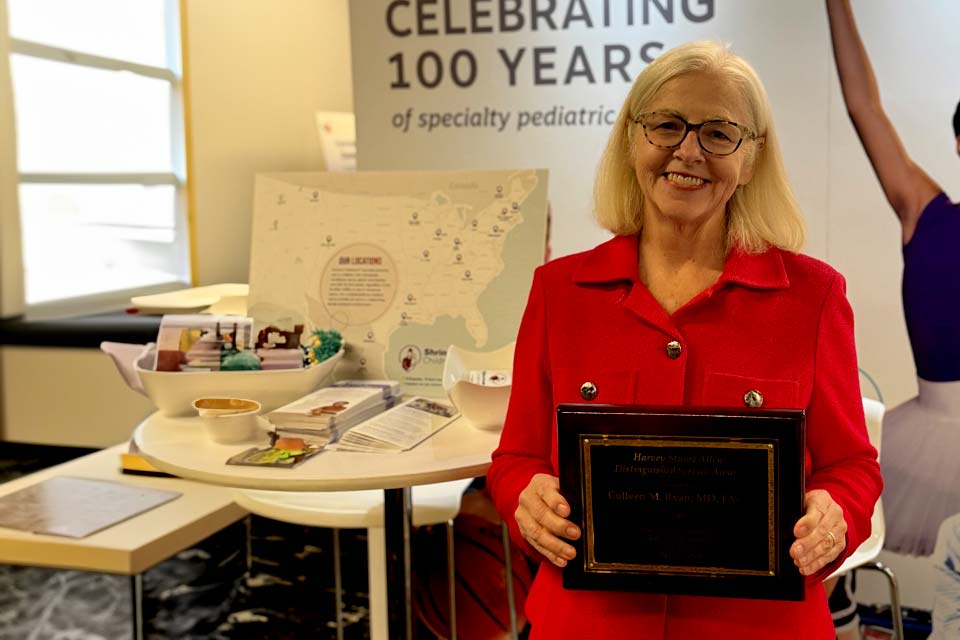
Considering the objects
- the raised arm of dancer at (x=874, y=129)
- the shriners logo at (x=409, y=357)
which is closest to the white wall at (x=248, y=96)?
the shriners logo at (x=409, y=357)

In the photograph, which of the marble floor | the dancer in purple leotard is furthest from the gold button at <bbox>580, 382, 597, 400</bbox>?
the marble floor

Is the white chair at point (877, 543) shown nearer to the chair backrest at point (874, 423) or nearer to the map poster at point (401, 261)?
the chair backrest at point (874, 423)

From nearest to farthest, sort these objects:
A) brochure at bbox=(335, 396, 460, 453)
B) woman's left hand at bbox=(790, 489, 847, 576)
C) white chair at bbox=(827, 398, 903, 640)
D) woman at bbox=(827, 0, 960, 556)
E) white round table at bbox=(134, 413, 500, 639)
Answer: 1. woman's left hand at bbox=(790, 489, 847, 576)
2. white round table at bbox=(134, 413, 500, 639)
3. brochure at bbox=(335, 396, 460, 453)
4. white chair at bbox=(827, 398, 903, 640)
5. woman at bbox=(827, 0, 960, 556)

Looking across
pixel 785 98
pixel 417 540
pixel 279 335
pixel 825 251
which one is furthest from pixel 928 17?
pixel 417 540

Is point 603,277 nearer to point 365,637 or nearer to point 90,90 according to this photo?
point 365,637

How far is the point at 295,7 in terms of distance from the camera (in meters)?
6.78

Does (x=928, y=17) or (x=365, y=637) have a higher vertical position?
(x=928, y=17)

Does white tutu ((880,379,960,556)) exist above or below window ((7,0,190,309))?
below

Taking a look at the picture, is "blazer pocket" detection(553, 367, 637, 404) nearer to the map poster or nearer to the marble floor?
the map poster

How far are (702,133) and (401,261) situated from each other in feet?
3.49

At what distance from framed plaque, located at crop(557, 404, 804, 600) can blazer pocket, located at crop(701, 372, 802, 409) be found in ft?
0.43

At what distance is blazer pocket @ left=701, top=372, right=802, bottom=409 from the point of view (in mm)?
1517

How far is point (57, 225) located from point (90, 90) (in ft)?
2.75

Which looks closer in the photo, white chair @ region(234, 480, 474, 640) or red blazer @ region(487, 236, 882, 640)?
red blazer @ region(487, 236, 882, 640)
